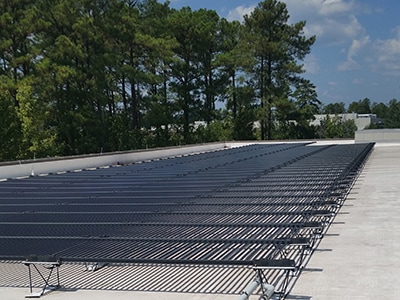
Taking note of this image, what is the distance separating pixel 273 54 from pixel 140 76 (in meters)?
13.2

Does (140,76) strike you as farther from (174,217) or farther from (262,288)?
(262,288)

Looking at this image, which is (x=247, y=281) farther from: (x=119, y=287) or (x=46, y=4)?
(x=46, y=4)

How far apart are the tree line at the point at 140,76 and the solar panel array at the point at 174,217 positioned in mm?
24453

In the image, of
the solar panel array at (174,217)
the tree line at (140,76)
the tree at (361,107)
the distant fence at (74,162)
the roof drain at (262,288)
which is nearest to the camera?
the roof drain at (262,288)

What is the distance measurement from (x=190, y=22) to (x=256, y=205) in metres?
41.6

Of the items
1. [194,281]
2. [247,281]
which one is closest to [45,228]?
[194,281]

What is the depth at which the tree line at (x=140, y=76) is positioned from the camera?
36250 millimetres

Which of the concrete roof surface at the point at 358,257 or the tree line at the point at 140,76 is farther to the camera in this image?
the tree line at the point at 140,76

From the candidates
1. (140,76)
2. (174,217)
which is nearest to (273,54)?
(140,76)

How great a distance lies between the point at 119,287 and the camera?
17.7ft

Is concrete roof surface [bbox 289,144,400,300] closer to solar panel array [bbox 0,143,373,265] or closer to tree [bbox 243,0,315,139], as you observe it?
solar panel array [bbox 0,143,373,265]

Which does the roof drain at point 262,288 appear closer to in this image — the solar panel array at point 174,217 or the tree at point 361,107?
the solar panel array at point 174,217

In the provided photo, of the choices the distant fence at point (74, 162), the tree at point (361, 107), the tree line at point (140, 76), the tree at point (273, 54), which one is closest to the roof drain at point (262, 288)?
the distant fence at point (74, 162)

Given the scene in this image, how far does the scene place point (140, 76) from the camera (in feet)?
133
